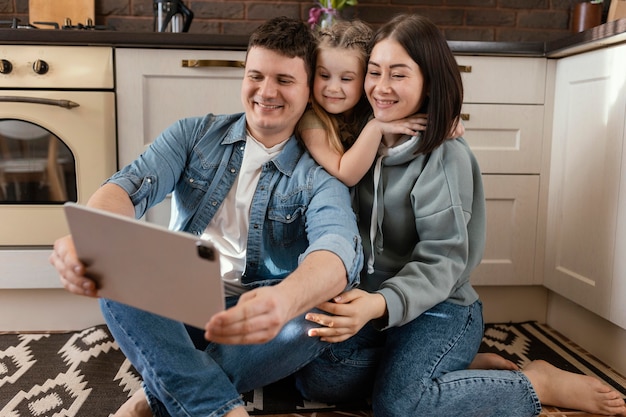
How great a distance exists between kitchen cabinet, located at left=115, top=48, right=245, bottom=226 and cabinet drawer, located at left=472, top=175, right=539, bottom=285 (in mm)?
866

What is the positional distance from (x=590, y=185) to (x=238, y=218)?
1043mm

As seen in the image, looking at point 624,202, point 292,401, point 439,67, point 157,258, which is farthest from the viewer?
point 624,202

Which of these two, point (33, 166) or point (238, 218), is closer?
point (238, 218)

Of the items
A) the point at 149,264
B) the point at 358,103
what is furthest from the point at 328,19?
the point at 149,264

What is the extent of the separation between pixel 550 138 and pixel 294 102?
1.07 m

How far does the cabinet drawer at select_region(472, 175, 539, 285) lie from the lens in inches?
80.6

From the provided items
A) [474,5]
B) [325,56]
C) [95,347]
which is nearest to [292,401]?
[95,347]

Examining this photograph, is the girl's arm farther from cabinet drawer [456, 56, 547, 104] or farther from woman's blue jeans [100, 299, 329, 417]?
cabinet drawer [456, 56, 547, 104]

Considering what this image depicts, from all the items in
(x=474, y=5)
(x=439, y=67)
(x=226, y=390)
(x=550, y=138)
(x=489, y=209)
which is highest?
(x=474, y=5)

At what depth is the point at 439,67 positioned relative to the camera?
1325mm

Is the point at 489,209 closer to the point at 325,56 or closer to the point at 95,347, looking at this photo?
the point at 325,56

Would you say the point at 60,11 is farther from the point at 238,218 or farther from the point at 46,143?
the point at 238,218

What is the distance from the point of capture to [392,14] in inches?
99.7

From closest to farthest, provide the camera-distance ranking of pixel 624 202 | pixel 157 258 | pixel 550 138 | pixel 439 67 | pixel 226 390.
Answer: pixel 157 258, pixel 226 390, pixel 439 67, pixel 624 202, pixel 550 138
